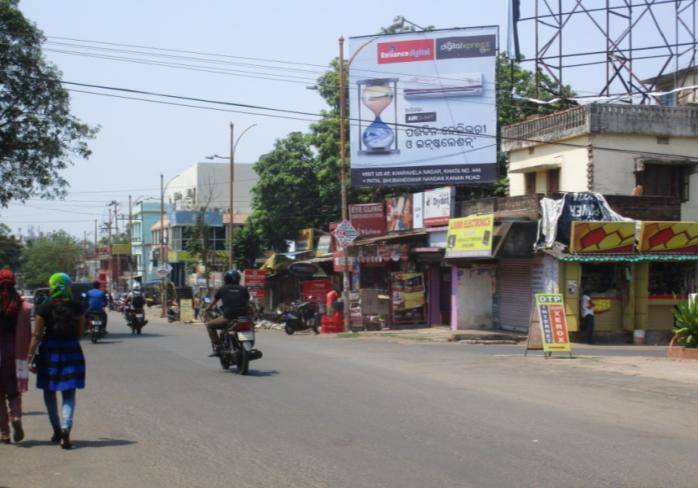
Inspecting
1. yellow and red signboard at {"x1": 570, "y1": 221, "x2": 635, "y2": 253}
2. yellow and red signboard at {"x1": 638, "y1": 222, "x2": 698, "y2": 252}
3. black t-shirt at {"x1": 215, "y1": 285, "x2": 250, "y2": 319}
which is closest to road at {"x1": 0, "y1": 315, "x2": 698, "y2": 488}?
black t-shirt at {"x1": 215, "y1": 285, "x2": 250, "y2": 319}

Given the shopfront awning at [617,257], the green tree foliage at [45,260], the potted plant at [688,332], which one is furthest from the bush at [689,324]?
the green tree foliage at [45,260]

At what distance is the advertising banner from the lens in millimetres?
33562

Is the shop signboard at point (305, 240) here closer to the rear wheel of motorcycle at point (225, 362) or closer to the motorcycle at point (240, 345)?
the rear wheel of motorcycle at point (225, 362)

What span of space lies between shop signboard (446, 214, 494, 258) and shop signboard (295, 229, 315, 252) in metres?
16.7

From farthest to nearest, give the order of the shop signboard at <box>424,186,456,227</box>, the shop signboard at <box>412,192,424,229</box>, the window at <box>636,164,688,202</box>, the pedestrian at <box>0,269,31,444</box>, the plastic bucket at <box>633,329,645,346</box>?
the shop signboard at <box>412,192,424,229</box>
the shop signboard at <box>424,186,456,227</box>
the window at <box>636,164,688,202</box>
the plastic bucket at <box>633,329,645,346</box>
the pedestrian at <box>0,269,31,444</box>

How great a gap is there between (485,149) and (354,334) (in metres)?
10.6

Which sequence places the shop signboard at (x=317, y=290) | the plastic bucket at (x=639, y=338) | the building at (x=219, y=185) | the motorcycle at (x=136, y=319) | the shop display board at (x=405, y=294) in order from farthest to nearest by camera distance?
the building at (x=219, y=185) < the shop signboard at (x=317, y=290) < the shop display board at (x=405, y=294) < the motorcycle at (x=136, y=319) < the plastic bucket at (x=639, y=338)

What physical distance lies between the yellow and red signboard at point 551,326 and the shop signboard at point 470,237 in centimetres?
804

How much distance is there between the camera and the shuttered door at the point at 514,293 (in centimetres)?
2742

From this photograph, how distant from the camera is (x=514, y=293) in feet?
92.7

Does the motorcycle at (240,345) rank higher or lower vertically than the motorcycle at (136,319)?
higher

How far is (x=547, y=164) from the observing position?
30375mm

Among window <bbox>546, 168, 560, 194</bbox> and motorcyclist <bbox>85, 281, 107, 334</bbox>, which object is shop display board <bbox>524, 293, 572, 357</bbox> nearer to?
motorcyclist <bbox>85, 281, 107, 334</bbox>

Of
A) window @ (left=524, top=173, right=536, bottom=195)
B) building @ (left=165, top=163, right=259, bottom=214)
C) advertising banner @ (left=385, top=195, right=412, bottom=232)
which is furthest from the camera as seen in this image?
building @ (left=165, top=163, right=259, bottom=214)
